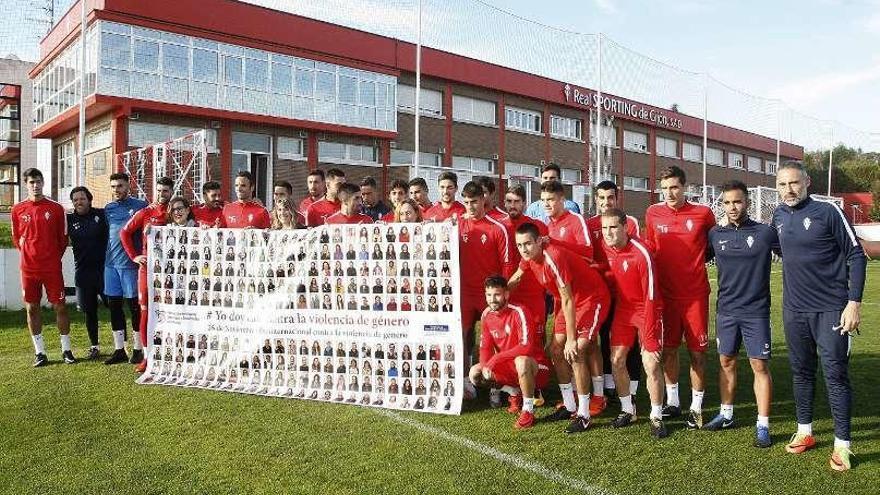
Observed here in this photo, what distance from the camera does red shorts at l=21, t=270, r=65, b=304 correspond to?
25.9ft

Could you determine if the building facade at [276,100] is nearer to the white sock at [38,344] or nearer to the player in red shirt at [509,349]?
the white sock at [38,344]

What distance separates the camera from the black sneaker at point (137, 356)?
25.3ft

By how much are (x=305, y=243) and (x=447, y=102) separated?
81.7 feet

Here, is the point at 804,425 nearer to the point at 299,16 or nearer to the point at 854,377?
the point at 854,377

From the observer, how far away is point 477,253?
6.07 metres

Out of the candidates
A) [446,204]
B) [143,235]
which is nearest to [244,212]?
[143,235]

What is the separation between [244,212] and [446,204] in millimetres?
2483

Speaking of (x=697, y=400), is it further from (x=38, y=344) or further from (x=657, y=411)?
(x=38, y=344)

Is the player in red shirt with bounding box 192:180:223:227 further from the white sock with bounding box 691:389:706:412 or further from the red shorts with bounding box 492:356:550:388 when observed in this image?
the white sock with bounding box 691:389:706:412

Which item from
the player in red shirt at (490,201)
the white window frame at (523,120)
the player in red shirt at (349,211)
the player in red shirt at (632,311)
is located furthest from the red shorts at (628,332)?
the white window frame at (523,120)

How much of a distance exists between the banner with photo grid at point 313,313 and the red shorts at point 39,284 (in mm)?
1857

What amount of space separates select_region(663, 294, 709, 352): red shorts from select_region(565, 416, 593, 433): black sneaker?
897mm

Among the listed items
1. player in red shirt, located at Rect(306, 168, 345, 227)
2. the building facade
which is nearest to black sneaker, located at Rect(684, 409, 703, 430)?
player in red shirt, located at Rect(306, 168, 345, 227)

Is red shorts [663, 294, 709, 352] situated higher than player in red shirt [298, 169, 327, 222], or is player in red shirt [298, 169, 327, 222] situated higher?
player in red shirt [298, 169, 327, 222]
